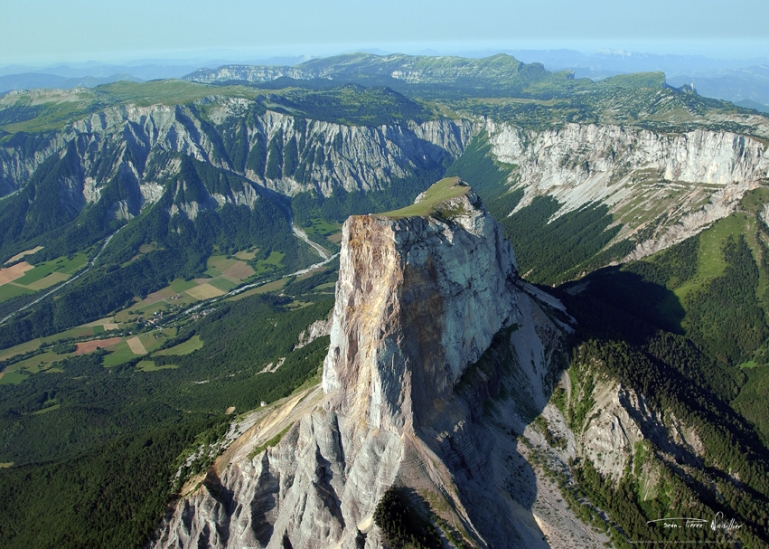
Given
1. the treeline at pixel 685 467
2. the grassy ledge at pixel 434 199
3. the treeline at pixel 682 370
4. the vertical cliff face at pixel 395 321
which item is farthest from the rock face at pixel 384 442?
the treeline at pixel 682 370

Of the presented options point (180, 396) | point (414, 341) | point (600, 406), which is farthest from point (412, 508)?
point (180, 396)

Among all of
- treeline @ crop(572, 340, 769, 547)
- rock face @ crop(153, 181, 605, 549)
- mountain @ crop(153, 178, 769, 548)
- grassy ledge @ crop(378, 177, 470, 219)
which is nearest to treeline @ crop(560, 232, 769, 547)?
treeline @ crop(572, 340, 769, 547)

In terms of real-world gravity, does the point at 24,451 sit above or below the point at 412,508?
below

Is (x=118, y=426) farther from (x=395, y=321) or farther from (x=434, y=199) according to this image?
(x=395, y=321)

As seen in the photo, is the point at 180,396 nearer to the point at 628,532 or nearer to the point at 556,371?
the point at 556,371

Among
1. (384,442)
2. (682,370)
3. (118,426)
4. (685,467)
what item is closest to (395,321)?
(384,442)

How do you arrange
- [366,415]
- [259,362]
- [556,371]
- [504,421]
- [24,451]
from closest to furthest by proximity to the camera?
1. [366,415]
2. [504,421]
3. [556,371]
4. [24,451]
5. [259,362]

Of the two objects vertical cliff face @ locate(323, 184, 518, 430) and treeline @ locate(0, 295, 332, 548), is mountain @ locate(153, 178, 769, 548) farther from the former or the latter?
treeline @ locate(0, 295, 332, 548)

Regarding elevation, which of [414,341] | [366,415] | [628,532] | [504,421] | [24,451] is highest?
[414,341]
